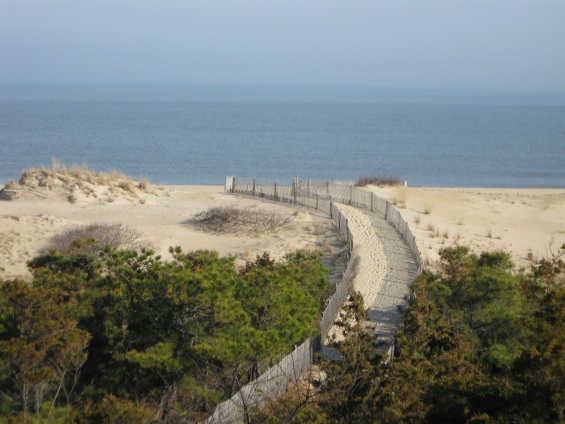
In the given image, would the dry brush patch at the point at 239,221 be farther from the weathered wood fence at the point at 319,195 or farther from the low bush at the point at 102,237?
the low bush at the point at 102,237

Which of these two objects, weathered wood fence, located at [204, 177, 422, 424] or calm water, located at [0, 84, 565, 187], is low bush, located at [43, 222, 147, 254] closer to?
weathered wood fence, located at [204, 177, 422, 424]

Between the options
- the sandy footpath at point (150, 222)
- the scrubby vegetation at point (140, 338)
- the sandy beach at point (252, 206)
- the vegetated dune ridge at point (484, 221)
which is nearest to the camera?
the scrubby vegetation at point (140, 338)

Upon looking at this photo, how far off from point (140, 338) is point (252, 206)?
19.5 m

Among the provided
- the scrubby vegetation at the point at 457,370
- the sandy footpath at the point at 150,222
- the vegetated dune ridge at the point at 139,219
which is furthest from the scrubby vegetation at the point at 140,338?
the sandy footpath at the point at 150,222

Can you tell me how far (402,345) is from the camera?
41.5ft

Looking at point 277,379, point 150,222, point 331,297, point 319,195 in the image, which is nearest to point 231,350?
point 277,379

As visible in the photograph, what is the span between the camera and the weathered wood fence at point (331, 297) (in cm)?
1043

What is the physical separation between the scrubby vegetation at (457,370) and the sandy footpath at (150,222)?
996 cm

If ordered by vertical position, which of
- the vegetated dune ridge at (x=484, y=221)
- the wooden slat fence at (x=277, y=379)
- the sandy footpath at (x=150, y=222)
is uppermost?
the wooden slat fence at (x=277, y=379)

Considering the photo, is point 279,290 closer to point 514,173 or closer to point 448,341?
point 448,341

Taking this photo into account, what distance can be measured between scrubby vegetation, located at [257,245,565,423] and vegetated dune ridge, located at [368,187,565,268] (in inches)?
327

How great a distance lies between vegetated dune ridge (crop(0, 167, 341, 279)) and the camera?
24.6 metres

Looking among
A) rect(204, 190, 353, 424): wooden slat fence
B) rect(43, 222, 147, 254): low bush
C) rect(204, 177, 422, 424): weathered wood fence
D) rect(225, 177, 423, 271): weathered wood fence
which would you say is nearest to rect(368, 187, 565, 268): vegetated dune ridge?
rect(225, 177, 423, 271): weathered wood fence

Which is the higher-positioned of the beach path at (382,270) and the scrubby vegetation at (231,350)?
the scrubby vegetation at (231,350)
